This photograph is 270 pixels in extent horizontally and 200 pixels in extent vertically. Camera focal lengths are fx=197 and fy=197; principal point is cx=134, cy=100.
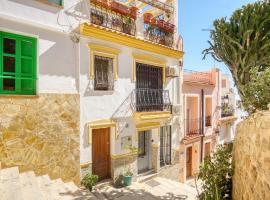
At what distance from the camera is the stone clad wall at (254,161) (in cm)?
380

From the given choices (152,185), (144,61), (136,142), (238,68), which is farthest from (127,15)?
(152,185)

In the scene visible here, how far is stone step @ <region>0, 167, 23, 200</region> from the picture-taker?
4.83 m

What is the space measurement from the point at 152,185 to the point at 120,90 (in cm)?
517

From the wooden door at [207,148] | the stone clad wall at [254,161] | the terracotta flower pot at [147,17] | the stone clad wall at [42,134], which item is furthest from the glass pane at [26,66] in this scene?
the wooden door at [207,148]

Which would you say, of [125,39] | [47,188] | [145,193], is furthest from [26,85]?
[145,193]

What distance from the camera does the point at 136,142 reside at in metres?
10.4

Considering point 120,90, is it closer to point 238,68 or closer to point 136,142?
point 136,142

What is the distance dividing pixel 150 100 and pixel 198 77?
6900 millimetres

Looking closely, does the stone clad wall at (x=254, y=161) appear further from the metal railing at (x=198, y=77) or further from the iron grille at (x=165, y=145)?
the metal railing at (x=198, y=77)

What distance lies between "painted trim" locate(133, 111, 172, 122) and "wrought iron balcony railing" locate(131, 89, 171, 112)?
0.48m

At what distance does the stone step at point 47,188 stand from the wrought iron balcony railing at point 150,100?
16.7 feet

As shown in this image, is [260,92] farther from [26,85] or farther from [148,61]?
[26,85]

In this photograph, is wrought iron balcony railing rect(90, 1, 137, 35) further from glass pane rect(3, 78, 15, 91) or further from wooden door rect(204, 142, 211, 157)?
wooden door rect(204, 142, 211, 157)

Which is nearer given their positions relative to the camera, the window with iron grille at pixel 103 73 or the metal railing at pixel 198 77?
the window with iron grille at pixel 103 73
